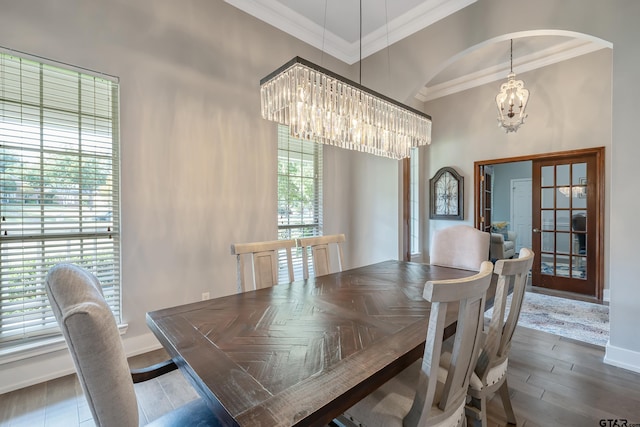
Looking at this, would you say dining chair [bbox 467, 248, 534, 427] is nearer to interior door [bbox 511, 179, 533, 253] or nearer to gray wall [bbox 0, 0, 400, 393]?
gray wall [bbox 0, 0, 400, 393]

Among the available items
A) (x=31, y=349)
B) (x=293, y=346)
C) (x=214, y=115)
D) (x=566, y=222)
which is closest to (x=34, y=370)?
(x=31, y=349)

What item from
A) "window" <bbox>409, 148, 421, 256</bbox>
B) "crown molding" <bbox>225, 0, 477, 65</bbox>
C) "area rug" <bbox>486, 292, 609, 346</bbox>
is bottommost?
"area rug" <bbox>486, 292, 609, 346</bbox>

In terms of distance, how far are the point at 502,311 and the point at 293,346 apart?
100cm

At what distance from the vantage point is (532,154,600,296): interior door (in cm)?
395

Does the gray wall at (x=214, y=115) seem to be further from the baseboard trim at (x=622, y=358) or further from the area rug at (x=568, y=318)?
the area rug at (x=568, y=318)

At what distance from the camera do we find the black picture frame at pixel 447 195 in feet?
16.4

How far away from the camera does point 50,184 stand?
2.09 m

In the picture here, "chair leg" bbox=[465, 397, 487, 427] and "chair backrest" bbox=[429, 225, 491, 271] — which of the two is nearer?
"chair leg" bbox=[465, 397, 487, 427]

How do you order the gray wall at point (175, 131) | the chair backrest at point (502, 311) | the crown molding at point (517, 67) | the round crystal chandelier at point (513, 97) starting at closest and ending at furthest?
the chair backrest at point (502, 311), the gray wall at point (175, 131), the round crystal chandelier at point (513, 97), the crown molding at point (517, 67)

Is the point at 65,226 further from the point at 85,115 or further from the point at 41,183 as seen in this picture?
the point at 85,115

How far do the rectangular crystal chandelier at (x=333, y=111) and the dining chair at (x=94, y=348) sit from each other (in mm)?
1421

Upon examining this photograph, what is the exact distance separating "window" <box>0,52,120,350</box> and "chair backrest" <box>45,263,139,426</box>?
1818 mm

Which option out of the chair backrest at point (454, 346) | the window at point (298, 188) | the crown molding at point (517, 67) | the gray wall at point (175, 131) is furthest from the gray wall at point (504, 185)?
the chair backrest at point (454, 346)

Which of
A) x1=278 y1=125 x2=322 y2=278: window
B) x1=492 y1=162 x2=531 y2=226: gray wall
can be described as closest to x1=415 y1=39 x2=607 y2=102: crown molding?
x1=278 y1=125 x2=322 y2=278: window
